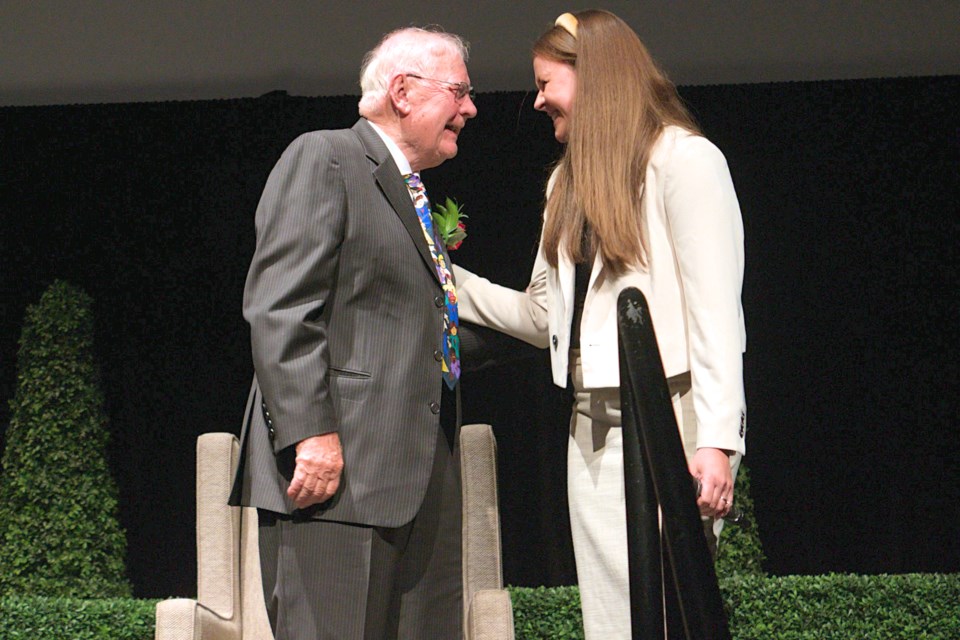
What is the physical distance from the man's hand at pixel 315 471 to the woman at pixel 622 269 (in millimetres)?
386

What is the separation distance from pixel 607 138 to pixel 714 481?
59 centimetres

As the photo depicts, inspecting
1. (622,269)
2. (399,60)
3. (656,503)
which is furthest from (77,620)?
(656,503)

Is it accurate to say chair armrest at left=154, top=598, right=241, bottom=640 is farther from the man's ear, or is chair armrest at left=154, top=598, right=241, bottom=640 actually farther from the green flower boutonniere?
the man's ear

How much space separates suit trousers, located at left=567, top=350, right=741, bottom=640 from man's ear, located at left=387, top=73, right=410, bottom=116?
68 centimetres

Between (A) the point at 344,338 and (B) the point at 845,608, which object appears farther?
(B) the point at 845,608

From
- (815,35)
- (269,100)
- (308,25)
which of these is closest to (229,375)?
(269,100)

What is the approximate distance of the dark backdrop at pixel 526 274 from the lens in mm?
4727

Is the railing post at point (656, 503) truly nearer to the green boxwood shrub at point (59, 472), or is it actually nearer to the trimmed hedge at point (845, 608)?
the trimmed hedge at point (845, 608)

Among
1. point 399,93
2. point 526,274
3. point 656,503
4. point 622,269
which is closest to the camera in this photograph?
point 656,503

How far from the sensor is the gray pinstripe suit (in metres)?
1.83

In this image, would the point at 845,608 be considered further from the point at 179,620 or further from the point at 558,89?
the point at 558,89

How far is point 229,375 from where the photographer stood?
484 centimetres

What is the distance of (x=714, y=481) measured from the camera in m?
1.67

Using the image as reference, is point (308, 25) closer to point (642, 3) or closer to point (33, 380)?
point (642, 3)
